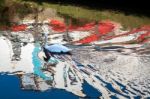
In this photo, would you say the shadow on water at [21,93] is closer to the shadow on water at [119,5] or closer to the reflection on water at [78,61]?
the reflection on water at [78,61]

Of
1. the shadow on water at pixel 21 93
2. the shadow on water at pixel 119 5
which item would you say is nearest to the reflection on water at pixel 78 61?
the shadow on water at pixel 21 93

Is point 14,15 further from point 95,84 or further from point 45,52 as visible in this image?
point 95,84

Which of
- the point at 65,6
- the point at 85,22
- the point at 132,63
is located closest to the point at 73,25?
the point at 85,22

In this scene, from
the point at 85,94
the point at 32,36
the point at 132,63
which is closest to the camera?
the point at 85,94

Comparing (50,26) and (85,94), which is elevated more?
(50,26)

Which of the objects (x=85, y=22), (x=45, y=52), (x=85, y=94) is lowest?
(x=85, y=94)
